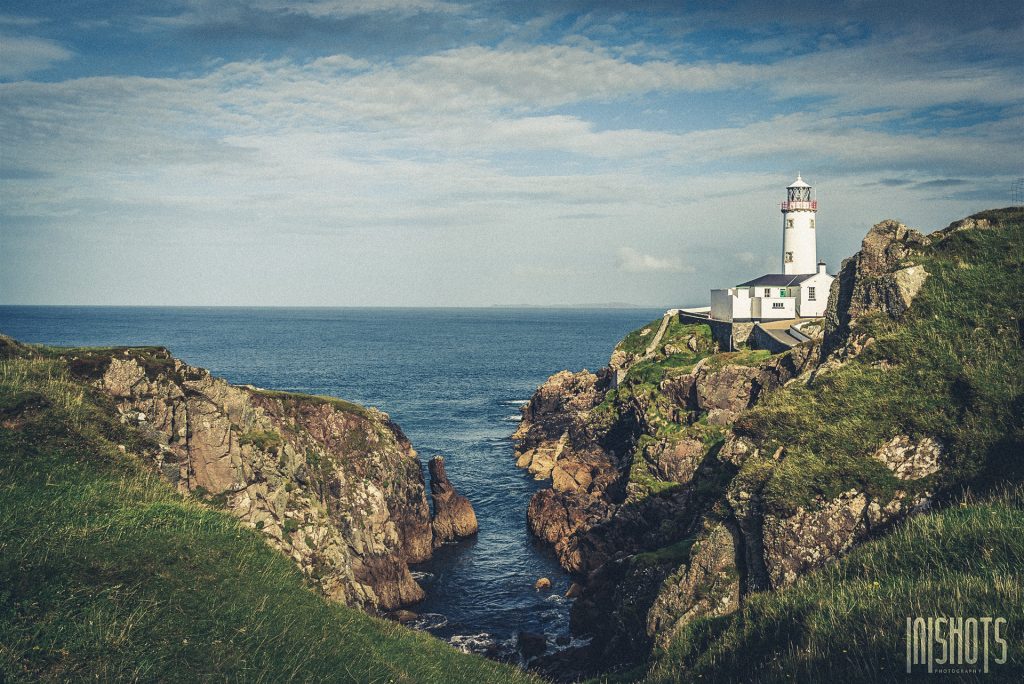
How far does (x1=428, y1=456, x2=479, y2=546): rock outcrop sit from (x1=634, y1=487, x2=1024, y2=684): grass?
3677 centimetres

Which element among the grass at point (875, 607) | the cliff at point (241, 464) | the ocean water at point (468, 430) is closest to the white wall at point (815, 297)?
the ocean water at point (468, 430)

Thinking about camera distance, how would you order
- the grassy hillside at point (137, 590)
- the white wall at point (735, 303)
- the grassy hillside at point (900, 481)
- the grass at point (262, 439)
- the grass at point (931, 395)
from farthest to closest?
the white wall at point (735, 303) → the grass at point (262, 439) → the grass at point (931, 395) → the grassy hillside at point (137, 590) → the grassy hillside at point (900, 481)

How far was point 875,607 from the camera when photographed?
1145cm

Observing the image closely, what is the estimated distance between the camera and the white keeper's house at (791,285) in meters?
68.5

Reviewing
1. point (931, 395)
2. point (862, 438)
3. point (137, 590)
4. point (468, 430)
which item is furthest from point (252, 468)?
point (468, 430)

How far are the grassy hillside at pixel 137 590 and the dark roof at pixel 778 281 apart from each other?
6365cm

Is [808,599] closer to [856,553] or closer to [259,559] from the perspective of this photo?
[856,553]

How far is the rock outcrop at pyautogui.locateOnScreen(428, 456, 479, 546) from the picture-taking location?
52.0 meters

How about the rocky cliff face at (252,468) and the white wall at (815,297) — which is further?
the white wall at (815,297)

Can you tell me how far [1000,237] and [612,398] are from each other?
44.6 m

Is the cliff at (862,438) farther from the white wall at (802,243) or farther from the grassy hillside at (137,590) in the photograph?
the white wall at (802,243)

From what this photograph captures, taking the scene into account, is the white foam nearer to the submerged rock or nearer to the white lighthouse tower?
the submerged rock

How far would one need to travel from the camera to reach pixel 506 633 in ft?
123

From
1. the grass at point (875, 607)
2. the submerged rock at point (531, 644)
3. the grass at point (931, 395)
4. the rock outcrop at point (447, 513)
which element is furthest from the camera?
the rock outcrop at point (447, 513)
